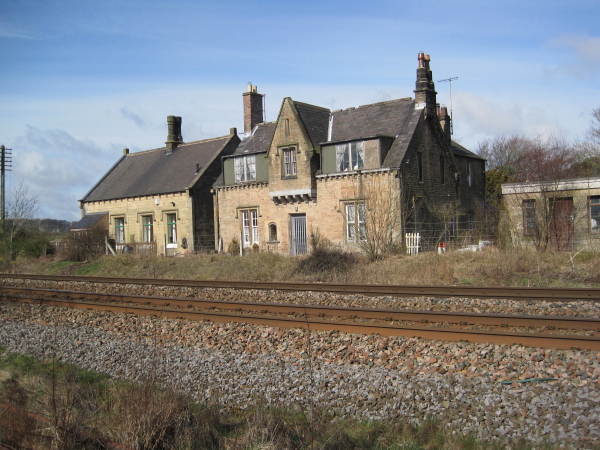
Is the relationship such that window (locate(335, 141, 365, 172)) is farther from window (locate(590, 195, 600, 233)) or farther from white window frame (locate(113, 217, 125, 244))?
white window frame (locate(113, 217, 125, 244))

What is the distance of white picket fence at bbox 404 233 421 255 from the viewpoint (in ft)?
80.2

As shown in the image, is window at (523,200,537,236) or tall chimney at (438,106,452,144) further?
tall chimney at (438,106,452,144)

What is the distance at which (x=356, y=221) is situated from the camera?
26.0 metres

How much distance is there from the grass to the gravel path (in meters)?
8.59

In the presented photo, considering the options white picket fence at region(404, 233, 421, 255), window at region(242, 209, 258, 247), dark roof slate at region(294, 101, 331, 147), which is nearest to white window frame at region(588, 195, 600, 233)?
white picket fence at region(404, 233, 421, 255)

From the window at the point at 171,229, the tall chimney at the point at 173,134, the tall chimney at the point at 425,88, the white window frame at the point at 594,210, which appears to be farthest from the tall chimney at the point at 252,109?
the white window frame at the point at 594,210

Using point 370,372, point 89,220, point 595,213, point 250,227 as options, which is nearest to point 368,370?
point 370,372

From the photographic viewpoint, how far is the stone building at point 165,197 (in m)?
35.6

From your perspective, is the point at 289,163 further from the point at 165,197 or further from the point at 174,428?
the point at 174,428

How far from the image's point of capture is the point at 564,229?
2405 centimetres

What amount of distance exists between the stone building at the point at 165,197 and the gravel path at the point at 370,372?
2318cm

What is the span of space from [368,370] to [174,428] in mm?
3011

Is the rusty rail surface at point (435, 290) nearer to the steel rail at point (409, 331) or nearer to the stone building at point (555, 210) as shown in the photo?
the steel rail at point (409, 331)

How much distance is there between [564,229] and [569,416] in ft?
66.8
